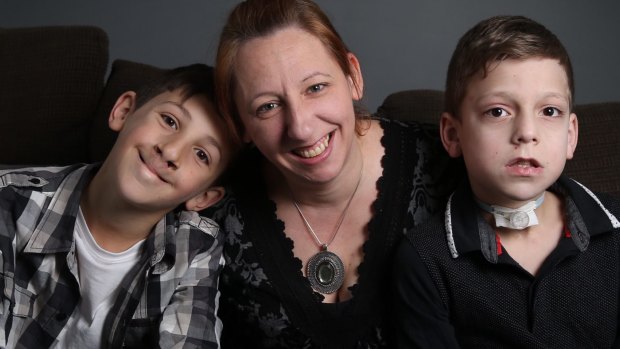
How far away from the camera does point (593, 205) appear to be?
153 cm

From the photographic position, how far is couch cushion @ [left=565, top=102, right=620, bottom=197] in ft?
6.13

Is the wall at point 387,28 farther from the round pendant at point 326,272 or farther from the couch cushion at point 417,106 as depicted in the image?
the round pendant at point 326,272

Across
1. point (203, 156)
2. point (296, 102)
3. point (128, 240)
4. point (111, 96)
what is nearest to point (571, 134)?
point (296, 102)

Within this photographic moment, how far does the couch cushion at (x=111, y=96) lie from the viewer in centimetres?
230

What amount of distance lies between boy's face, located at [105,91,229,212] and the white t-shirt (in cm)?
16

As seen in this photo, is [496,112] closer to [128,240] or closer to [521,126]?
[521,126]

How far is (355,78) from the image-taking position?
5.48 feet

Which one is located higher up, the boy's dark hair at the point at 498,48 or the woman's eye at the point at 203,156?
the boy's dark hair at the point at 498,48

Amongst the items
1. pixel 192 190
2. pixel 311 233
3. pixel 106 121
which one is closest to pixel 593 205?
pixel 311 233

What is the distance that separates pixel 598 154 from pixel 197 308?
110cm

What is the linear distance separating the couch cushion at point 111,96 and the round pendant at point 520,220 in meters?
1.28

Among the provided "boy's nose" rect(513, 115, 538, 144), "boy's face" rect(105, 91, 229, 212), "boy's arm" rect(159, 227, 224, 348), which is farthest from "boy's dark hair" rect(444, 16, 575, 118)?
"boy's arm" rect(159, 227, 224, 348)

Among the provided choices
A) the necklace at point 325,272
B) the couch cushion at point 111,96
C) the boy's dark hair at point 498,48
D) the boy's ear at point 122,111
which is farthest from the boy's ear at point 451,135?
the couch cushion at point 111,96

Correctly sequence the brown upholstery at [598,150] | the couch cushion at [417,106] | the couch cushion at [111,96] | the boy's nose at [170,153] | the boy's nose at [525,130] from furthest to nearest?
the couch cushion at [111,96] → the couch cushion at [417,106] → the brown upholstery at [598,150] → the boy's nose at [170,153] → the boy's nose at [525,130]
